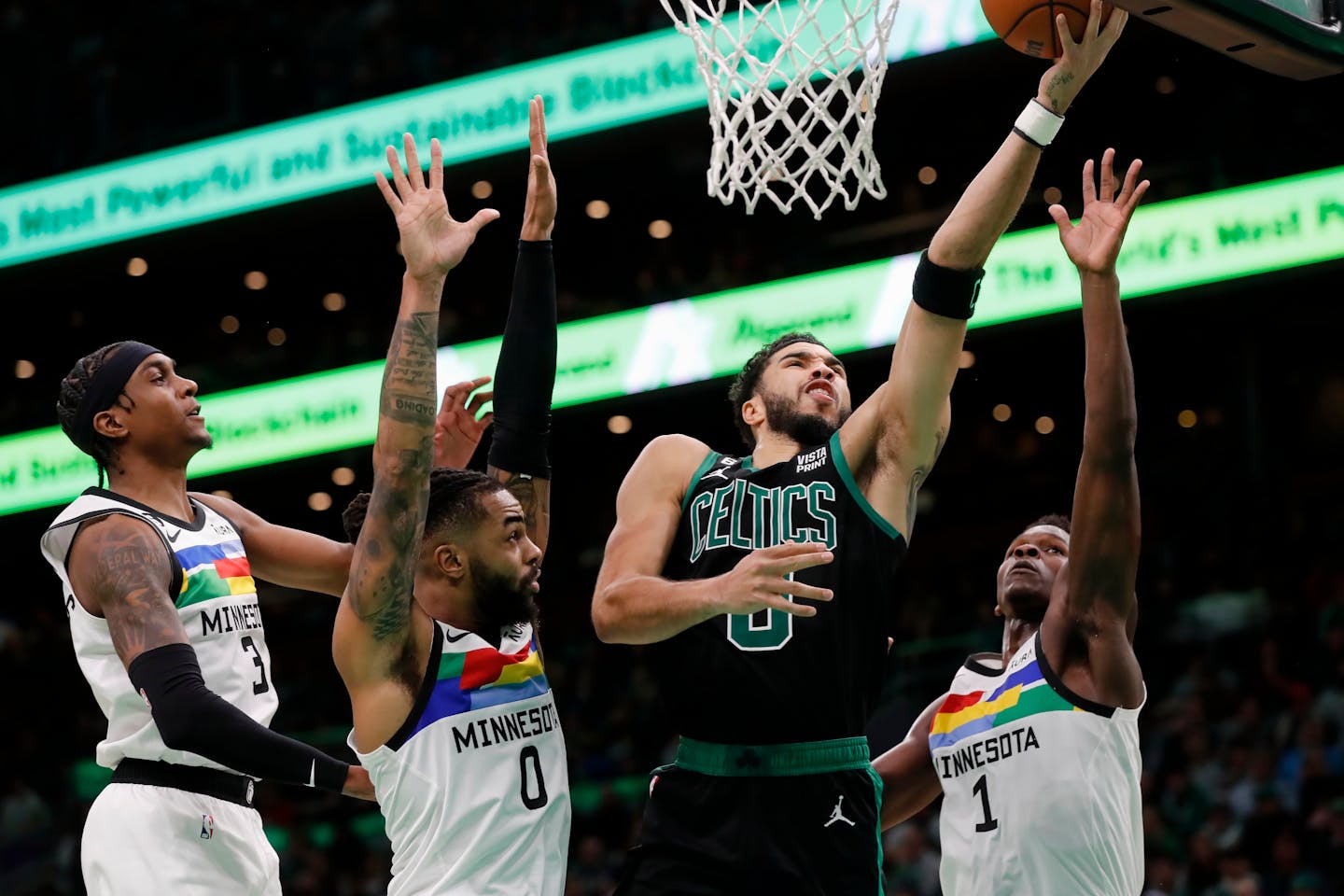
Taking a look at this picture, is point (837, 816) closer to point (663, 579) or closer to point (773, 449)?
point (663, 579)

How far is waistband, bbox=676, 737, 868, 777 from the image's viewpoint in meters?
3.75

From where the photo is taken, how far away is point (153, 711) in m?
3.67

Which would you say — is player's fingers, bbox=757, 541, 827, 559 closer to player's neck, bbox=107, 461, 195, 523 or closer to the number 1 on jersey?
the number 1 on jersey

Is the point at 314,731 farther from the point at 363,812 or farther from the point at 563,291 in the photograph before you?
the point at 563,291

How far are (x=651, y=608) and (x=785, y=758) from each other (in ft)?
1.60

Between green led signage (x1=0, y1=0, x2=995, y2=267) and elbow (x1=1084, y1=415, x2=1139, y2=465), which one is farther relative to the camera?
green led signage (x1=0, y1=0, x2=995, y2=267)

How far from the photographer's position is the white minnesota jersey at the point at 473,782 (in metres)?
3.54

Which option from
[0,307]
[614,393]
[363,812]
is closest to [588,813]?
[363,812]

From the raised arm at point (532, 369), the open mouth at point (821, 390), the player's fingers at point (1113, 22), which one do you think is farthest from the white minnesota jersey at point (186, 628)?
the player's fingers at point (1113, 22)

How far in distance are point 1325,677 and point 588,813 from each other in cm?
528

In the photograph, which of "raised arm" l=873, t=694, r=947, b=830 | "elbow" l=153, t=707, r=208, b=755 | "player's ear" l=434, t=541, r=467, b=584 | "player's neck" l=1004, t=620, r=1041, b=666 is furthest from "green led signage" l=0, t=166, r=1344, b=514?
"elbow" l=153, t=707, r=208, b=755

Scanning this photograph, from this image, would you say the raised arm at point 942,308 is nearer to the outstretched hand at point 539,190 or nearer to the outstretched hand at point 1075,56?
the outstretched hand at point 1075,56

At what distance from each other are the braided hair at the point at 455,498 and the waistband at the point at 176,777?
768mm

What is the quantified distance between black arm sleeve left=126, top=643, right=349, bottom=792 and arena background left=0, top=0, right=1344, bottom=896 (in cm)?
675
